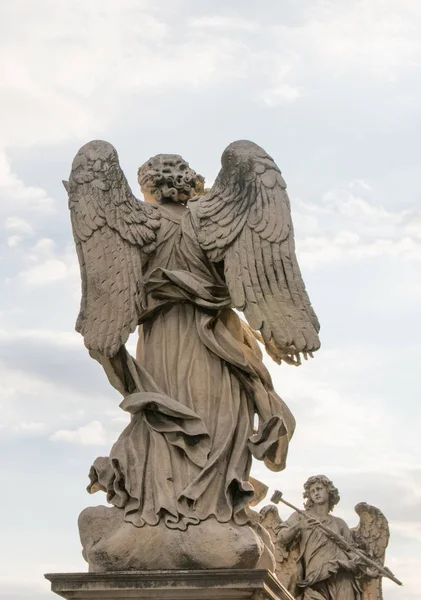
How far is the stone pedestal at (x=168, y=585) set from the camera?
33.5ft

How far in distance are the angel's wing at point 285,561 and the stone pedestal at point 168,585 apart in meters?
4.76

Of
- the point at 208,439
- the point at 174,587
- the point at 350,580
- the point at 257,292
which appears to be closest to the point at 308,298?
the point at 257,292

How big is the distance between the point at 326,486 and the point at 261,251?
5150mm

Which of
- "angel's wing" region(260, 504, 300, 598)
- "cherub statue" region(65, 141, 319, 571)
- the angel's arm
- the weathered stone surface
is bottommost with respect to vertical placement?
the weathered stone surface

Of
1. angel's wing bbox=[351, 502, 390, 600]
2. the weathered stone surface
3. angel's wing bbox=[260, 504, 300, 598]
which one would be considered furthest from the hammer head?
the weathered stone surface

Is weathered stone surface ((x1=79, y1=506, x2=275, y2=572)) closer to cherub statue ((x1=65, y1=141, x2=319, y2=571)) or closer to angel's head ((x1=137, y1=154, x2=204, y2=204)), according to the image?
cherub statue ((x1=65, y1=141, x2=319, y2=571))

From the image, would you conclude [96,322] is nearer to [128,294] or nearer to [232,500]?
[128,294]

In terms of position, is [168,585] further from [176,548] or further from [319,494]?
[319,494]

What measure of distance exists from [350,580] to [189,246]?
4.99 m

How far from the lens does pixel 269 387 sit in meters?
11.3

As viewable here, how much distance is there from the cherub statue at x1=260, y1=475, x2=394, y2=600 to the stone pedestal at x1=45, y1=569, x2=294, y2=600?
4.78 m

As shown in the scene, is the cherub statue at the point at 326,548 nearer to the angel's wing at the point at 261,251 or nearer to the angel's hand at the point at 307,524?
the angel's hand at the point at 307,524

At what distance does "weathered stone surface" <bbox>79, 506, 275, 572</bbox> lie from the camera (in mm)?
10469

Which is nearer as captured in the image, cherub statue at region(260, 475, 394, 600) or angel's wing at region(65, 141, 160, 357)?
angel's wing at region(65, 141, 160, 357)
